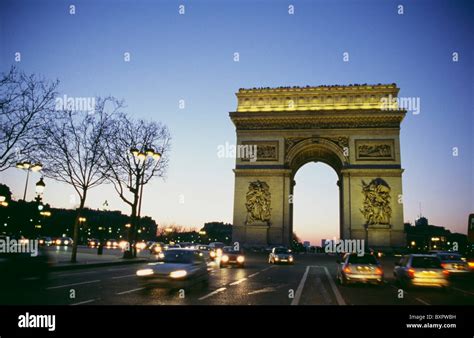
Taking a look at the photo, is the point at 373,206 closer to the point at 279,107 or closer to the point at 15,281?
the point at 279,107

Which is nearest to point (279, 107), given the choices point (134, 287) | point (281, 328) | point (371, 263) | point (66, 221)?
point (371, 263)

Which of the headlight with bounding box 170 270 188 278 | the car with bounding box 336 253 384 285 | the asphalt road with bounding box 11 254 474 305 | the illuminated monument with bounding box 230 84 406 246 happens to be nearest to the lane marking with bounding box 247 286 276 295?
the asphalt road with bounding box 11 254 474 305

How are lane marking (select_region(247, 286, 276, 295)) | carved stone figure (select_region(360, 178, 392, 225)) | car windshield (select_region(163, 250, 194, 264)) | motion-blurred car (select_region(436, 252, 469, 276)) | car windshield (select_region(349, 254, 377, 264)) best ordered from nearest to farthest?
lane marking (select_region(247, 286, 276, 295))
car windshield (select_region(163, 250, 194, 264))
car windshield (select_region(349, 254, 377, 264))
motion-blurred car (select_region(436, 252, 469, 276))
carved stone figure (select_region(360, 178, 392, 225))

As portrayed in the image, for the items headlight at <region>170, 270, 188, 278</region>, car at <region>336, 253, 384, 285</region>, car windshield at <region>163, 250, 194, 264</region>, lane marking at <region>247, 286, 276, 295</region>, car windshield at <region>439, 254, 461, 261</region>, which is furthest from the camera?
car windshield at <region>439, 254, 461, 261</region>

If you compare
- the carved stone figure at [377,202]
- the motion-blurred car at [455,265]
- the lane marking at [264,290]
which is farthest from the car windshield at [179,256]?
the carved stone figure at [377,202]

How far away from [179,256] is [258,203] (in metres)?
31.8

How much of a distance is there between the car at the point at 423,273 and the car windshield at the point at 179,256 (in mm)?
8268

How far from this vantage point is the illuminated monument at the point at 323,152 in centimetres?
4266

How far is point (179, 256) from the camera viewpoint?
45.0 ft

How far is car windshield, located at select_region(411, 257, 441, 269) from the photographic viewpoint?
15.1 m

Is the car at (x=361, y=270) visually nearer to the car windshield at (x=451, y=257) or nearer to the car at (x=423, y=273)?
the car at (x=423, y=273)

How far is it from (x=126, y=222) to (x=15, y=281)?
141168mm

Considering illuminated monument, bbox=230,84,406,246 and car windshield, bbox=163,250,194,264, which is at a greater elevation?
illuminated monument, bbox=230,84,406,246

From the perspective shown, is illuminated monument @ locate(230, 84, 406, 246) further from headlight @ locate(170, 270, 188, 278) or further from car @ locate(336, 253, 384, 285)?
headlight @ locate(170, 270, 188, 278)
